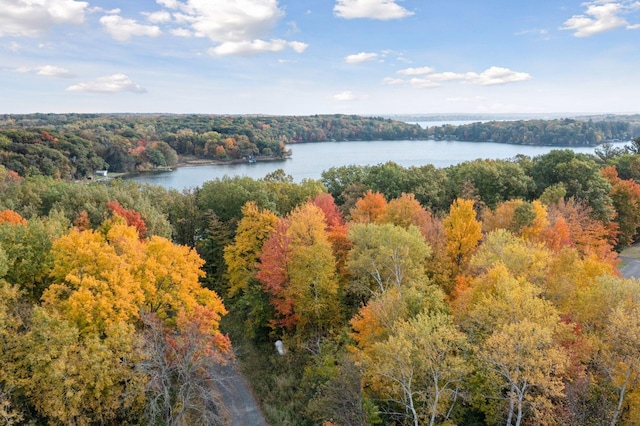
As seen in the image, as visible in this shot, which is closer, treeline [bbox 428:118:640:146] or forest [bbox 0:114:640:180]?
forest [bbox 0:114:640:180]

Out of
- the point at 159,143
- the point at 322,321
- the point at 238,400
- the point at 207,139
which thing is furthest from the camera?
the point at 207,139

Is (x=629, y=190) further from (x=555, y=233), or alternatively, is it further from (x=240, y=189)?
(x=240, y=189)

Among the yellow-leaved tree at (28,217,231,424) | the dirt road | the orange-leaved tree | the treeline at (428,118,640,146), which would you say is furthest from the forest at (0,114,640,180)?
the dirt road

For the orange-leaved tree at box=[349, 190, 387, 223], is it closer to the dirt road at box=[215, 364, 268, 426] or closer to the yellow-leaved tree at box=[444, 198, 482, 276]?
the yellow-leaved tree at box=[444, 198, 482, 276]

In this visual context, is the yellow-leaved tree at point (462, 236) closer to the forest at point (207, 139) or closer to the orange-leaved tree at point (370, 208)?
the orange-leaved tree at point (370, 208)

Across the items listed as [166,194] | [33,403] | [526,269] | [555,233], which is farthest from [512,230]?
[166,194]

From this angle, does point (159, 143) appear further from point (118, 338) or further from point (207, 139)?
point (118, 338)

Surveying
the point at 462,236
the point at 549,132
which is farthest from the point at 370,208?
the point at 549,132
